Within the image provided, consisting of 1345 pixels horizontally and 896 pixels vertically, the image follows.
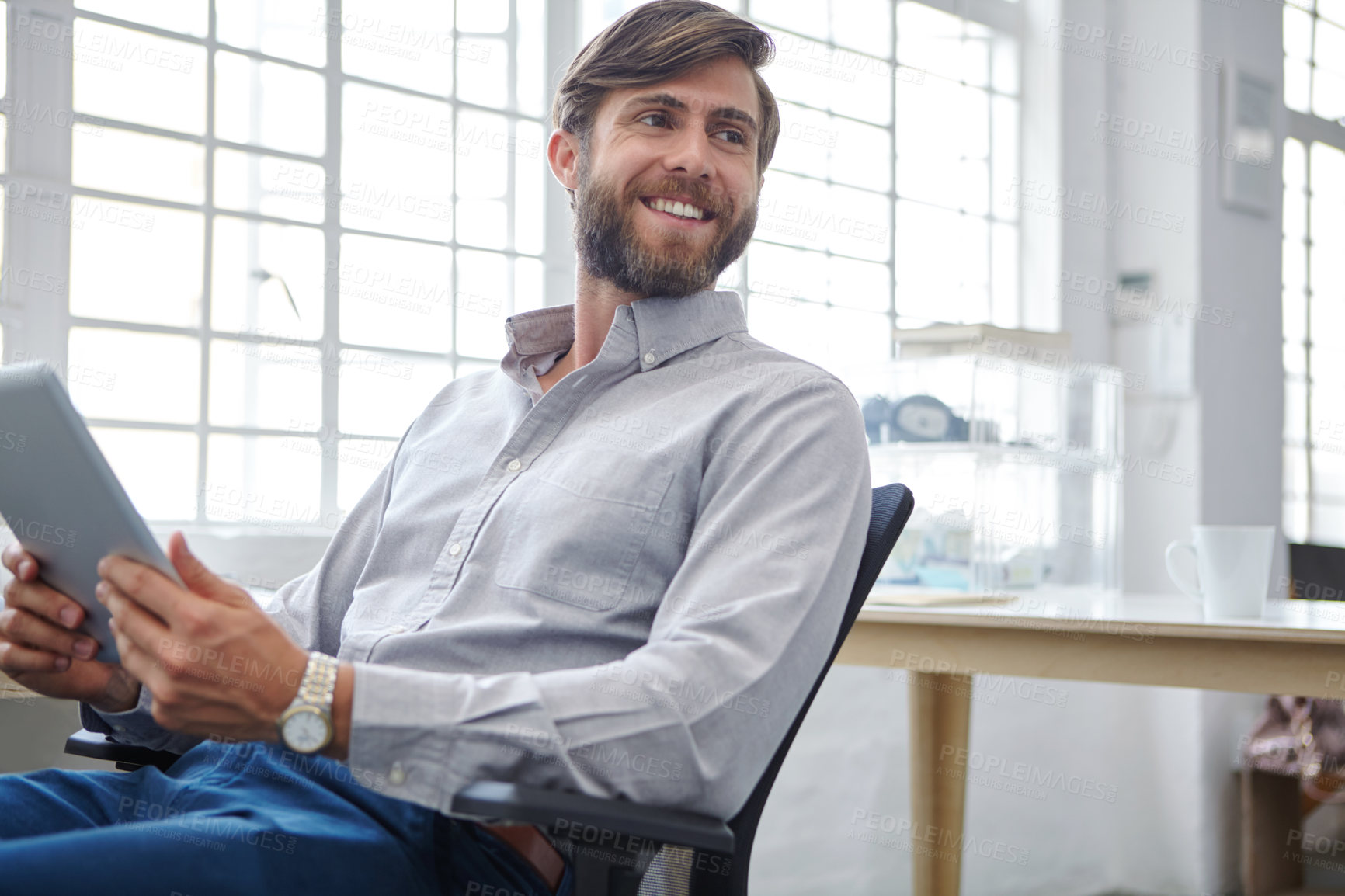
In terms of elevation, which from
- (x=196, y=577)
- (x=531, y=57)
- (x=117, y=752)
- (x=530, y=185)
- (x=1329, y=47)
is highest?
(x=1329, y=47)

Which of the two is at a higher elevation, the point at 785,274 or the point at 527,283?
the point at 785,274

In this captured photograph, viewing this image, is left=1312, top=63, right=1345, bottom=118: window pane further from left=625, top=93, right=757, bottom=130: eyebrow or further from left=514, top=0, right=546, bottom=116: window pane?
left=625, top=93, right=757, bottom=130: eyebrow

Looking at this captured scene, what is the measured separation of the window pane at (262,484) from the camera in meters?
2.01

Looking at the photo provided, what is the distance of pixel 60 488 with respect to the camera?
888 millimetres

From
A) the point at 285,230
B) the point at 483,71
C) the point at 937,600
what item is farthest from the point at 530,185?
the point at 937,600

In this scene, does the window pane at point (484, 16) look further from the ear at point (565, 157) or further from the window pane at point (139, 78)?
the ear at point (565, 157)

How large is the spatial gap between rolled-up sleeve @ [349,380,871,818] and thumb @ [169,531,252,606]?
0.37ft

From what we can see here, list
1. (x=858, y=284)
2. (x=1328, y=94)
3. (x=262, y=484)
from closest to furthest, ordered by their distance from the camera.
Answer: (x=262, y=484)
(x=858, y=284)
(x=1328, y=94)

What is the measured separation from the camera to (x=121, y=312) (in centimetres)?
191

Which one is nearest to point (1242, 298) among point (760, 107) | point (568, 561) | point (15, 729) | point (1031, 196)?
point (1031, 196)

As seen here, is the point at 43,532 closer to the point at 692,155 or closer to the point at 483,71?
the point at 692,155

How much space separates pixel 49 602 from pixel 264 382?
3.44 feet

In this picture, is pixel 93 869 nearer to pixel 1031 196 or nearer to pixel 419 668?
pixel 419 668

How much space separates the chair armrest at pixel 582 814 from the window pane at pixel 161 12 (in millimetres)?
1639
